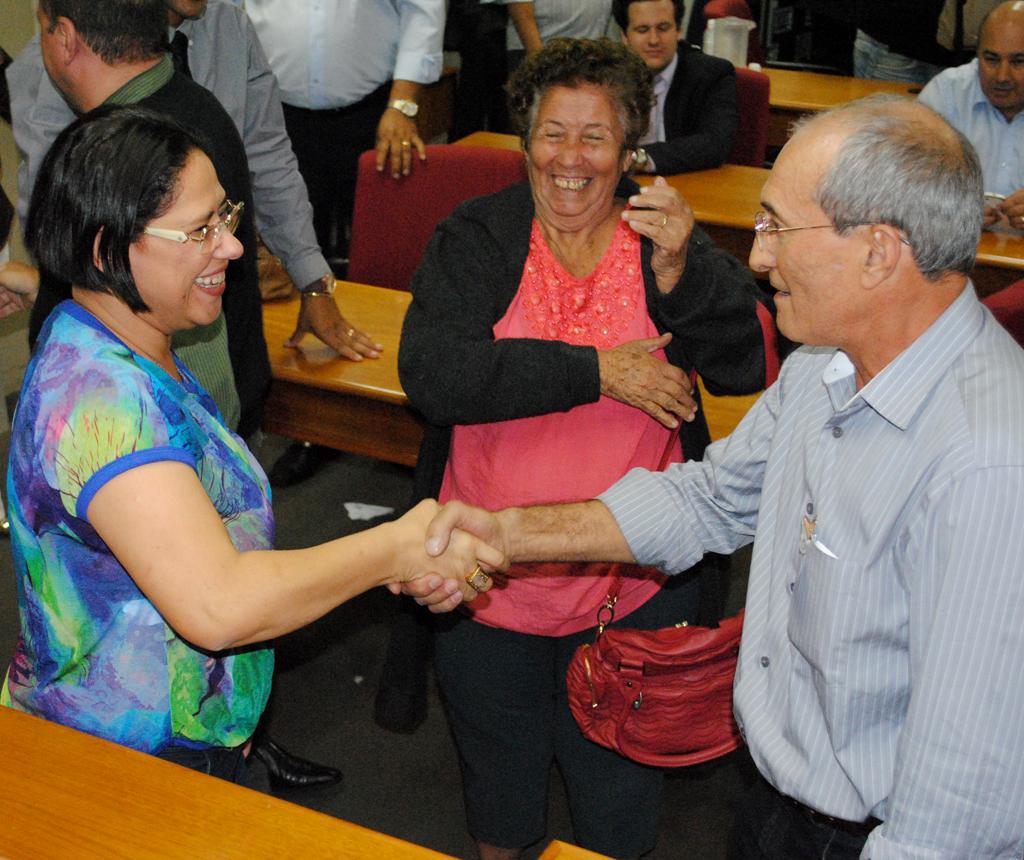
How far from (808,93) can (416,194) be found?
3.23 m

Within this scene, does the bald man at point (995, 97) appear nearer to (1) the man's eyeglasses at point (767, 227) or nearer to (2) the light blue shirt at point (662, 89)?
(2) the light blue shirt at point (662, 89)

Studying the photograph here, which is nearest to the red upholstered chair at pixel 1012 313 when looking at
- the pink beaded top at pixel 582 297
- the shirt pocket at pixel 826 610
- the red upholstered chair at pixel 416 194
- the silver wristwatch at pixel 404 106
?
the pink beaded top at pixel 582 297

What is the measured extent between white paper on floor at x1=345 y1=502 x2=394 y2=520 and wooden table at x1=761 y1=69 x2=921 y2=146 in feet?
9.59

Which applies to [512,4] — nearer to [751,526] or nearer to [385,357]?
[385,357]

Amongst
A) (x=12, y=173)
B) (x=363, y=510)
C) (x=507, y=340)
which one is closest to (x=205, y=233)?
(x=507, y=340)

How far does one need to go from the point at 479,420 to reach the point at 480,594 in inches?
12.8

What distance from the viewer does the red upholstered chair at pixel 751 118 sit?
493 centimetres

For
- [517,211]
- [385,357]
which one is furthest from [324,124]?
[517,211]

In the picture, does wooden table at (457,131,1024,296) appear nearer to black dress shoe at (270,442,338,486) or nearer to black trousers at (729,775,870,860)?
black dress shoe at (270,442,338,486)

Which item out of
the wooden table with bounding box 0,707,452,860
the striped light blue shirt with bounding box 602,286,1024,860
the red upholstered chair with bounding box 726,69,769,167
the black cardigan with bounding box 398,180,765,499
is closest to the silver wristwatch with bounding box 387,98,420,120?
the red upholstered chair with bounding box 726,69,769,167

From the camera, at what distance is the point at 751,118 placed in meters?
5.05

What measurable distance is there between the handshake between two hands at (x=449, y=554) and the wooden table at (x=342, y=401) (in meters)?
0.96

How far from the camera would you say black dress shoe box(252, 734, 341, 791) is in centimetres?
299

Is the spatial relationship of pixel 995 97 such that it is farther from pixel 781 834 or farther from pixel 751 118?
pixel 781 834
